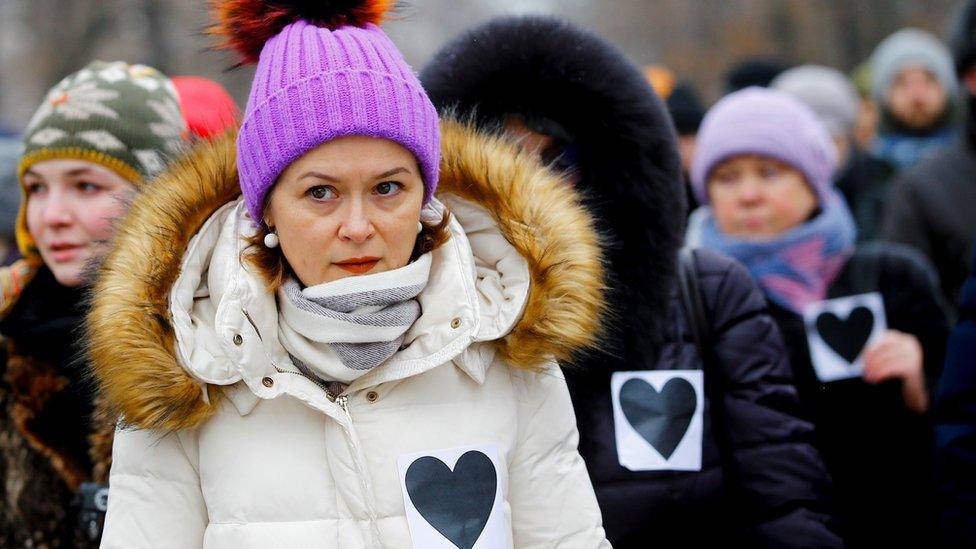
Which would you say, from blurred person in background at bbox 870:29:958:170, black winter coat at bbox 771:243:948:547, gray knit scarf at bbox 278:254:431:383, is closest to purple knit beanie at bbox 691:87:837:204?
black winter coat at bbox 771:243:948:547

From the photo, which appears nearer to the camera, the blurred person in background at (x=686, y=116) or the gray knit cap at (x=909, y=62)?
the blurred person in background at (x=686, y=116)

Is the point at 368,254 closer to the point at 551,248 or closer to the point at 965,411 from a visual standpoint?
the point at 551,248

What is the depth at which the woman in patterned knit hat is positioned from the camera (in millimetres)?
3225

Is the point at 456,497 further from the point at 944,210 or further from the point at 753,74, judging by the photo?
the point at 753,74

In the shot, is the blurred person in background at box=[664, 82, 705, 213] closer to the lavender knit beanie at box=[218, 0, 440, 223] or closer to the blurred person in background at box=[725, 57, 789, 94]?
the blurred person in background at box=[725, 57, 789, 94]

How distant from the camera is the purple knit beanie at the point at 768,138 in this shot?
436cm

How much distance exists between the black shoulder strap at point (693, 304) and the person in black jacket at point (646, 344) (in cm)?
3

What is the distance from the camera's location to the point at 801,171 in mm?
4383

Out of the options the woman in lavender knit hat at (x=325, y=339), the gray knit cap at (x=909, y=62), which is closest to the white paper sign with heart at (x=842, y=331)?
the woman in lavender knit hat at (x=325, y=339)

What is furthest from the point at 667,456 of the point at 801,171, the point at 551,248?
the point at 801,171

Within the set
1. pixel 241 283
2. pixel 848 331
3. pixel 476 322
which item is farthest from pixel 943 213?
pixel 241 283

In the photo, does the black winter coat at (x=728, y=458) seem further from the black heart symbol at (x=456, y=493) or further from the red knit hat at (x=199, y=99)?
the red knit hat at (x=199, y=99)

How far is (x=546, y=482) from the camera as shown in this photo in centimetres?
257

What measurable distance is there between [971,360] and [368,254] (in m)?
1.68
